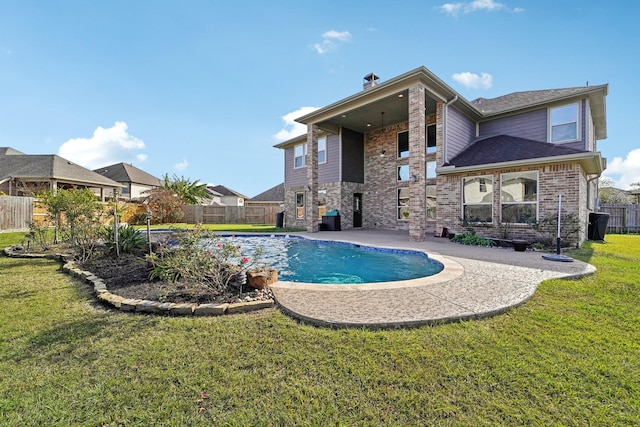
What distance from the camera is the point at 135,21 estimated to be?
31.7 ft

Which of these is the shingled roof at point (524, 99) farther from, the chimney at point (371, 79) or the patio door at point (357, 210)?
the patio door at point (357, 210)

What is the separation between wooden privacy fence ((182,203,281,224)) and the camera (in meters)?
23.4

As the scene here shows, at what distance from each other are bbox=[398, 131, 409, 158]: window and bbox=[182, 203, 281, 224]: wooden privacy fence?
1119cm

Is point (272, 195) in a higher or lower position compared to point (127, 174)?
lower

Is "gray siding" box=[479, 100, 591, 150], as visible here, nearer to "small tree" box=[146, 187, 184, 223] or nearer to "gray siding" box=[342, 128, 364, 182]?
"gray siding" box=[342, 128, 364, 182]

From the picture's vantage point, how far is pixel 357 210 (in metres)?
16.8

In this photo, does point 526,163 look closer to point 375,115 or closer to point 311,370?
point 375,115

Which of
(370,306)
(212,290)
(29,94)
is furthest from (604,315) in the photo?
(29,94)

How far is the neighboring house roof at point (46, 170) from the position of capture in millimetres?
20531

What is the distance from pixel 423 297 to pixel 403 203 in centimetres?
1193

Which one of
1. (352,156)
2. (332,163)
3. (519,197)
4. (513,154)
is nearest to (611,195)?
(513,154)

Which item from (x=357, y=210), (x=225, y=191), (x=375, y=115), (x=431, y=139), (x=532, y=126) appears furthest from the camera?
(x=225, y=191)

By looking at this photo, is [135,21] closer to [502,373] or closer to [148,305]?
[148,305]

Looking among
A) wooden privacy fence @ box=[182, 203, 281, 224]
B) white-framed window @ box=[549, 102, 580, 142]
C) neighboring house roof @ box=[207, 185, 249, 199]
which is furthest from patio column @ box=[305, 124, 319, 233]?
neighboring house roof @ box=[207, 185, 249, 199]
